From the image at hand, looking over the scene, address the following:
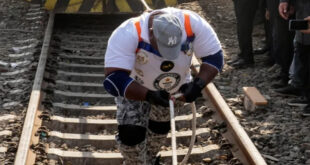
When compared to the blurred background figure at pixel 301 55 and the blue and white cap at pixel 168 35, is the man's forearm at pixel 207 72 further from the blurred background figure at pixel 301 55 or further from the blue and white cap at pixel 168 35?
the blurred background figure at pixel 301 55

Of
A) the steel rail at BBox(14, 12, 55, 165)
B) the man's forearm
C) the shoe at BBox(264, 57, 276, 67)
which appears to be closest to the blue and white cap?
the man's forearm

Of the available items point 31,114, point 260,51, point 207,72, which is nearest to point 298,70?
point 260,51

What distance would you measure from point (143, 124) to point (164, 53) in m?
0.83

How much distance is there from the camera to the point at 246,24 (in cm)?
873

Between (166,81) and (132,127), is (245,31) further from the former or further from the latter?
(132,127)

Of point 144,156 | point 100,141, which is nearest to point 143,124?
point 144,156

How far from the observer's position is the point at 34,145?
571 centimetres

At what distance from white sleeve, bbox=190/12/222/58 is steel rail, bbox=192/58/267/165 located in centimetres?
111

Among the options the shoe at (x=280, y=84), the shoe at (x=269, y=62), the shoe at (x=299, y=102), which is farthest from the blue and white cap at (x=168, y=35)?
the shoe at (x=269, y=62)

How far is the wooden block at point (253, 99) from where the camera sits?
22.3 feet

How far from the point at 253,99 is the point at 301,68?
26.5 inches

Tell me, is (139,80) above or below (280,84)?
below

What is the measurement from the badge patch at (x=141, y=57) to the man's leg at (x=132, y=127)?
0.39 metres

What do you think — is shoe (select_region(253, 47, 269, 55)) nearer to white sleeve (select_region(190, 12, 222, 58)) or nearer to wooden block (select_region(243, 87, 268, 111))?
wooden block (select_region(243, 87, 268, 111))
